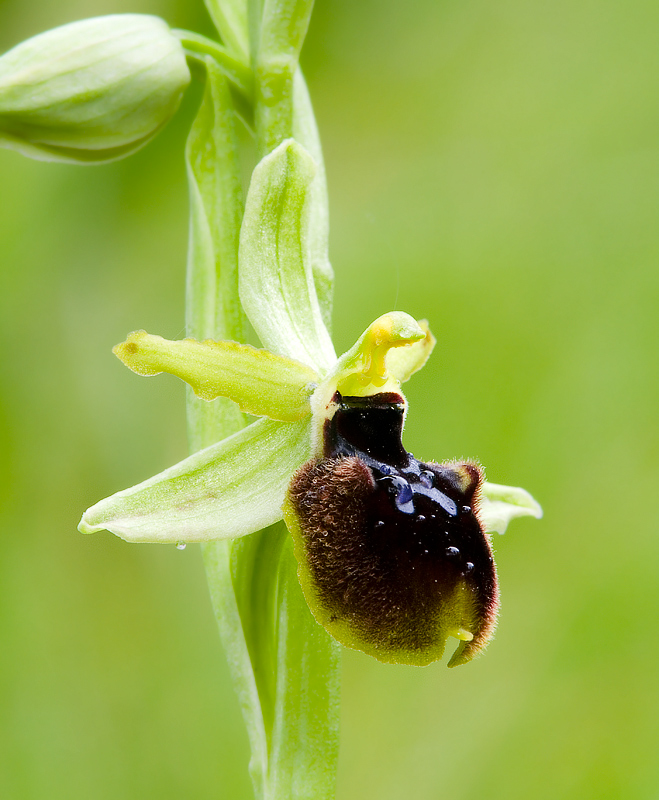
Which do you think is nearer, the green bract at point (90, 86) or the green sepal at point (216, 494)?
the green sepal at point (216, 494)

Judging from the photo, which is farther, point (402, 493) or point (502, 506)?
point (502, 506)

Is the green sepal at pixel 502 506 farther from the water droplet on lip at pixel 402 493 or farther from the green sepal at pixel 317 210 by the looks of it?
the green sepal at pixel 317 210

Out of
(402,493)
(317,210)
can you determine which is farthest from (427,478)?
(317,210)

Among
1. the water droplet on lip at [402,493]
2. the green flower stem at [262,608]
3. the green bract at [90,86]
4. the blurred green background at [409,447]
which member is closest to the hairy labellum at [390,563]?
the water droplet on lip at [402,493]

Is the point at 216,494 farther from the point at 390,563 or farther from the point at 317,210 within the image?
the point at 317,210

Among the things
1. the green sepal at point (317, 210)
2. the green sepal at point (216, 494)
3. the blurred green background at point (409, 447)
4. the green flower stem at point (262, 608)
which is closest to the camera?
the green sepal at point (216, 494)

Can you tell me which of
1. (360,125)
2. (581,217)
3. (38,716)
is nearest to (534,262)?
(581,217)
